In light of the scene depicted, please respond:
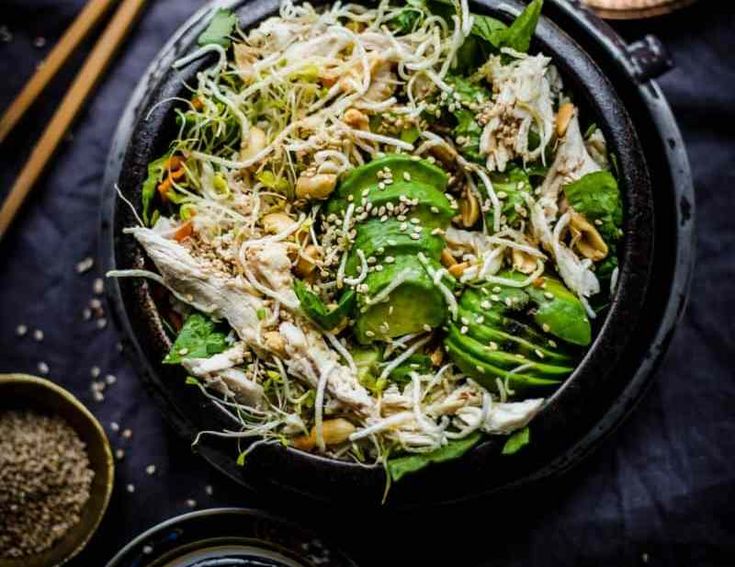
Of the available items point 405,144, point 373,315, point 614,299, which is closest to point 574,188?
point 614,299

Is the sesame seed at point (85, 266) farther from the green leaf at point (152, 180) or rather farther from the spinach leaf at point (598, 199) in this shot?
the spinach leaf at point (598, 199)

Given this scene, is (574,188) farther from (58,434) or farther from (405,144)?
(58,434)

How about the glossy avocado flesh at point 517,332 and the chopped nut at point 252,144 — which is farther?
the chopped nut at point 252,144

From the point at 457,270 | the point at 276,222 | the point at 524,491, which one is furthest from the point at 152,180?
the point at 524,491

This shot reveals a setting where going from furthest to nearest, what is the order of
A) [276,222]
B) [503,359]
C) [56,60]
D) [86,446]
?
1. [56,60]
2. [86,446]
3. [276,222]
4. [503,359]

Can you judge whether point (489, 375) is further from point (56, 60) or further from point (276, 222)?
point (56, 60)

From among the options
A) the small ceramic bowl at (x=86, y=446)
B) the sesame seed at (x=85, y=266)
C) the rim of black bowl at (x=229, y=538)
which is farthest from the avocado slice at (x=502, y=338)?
the sesame seed at (x=85, y=266)

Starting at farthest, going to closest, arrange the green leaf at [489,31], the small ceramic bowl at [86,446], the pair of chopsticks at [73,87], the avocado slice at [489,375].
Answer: the pair of chopsticks at [73,87] < the small ceramic bowl at [86,446] < the green leaf at [489,31] < the avocado slice at [489,375]
